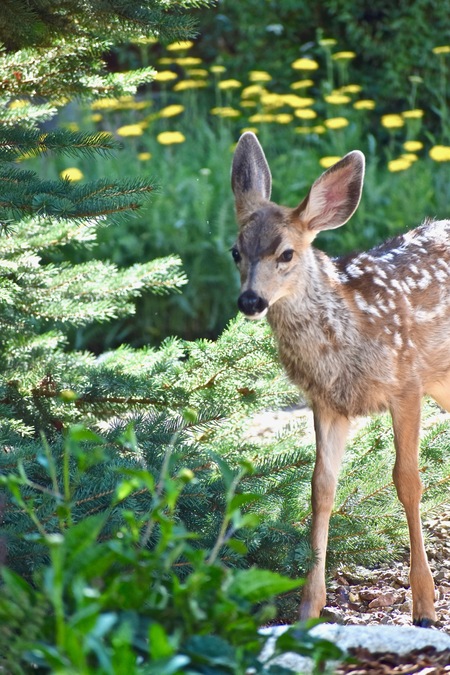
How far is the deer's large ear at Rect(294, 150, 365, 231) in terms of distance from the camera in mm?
4289

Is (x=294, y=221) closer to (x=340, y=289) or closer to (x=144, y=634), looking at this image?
(x=340, y=289)

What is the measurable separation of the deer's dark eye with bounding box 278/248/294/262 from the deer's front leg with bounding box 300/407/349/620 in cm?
62

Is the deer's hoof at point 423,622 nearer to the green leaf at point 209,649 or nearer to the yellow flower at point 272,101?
the green leaf at point 209,649

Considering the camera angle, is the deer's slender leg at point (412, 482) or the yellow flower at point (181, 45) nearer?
the deer's slender leg at point (412, 482)

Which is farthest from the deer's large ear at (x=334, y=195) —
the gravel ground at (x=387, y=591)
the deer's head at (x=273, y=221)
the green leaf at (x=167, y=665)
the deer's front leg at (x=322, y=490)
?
the green leaf at (x=167, y=665)

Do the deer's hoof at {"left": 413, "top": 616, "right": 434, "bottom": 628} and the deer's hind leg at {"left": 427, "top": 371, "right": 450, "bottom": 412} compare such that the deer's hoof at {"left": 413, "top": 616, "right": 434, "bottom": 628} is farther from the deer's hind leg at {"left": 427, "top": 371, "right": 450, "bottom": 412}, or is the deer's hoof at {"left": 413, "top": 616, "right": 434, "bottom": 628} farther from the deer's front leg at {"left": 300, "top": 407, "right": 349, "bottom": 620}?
the deer's hind leg at {"left": 427, "top": 371, "right": 450, "bottom": 412}

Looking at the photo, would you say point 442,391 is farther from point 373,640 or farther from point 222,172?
point 222,172

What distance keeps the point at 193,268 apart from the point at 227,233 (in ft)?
1.22

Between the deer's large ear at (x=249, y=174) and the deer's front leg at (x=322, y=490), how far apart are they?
93cm

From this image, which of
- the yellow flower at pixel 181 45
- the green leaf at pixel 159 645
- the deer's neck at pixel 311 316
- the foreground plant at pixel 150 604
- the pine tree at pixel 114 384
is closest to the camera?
the green leaf at pixel 159 645

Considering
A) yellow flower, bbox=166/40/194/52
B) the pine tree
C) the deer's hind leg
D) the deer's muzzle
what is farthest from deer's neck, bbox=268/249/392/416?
yellow flower, bbox=166/40/194/52

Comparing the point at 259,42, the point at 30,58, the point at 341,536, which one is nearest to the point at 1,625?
the point at 341,536

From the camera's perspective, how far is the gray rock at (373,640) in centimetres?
259

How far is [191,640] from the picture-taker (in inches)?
81.5
